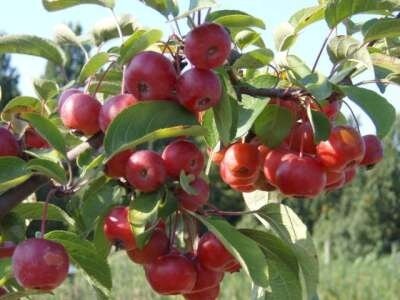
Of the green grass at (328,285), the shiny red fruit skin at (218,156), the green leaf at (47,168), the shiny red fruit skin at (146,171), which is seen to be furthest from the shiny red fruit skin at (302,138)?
the green grass at (328,285)

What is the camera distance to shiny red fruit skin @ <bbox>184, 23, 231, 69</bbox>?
858 mm

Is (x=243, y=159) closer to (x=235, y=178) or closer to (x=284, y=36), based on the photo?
(x=235, y=178)

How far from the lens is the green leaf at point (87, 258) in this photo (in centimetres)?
96

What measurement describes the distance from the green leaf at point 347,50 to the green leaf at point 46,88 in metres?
0.37

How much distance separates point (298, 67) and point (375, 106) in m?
0.12

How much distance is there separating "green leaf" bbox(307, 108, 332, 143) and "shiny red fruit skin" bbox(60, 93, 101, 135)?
0.81ft

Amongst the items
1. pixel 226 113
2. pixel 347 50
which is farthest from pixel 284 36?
pixel 226 113

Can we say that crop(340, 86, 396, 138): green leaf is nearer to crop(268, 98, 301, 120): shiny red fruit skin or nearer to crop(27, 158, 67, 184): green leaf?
crop(268, 98, 301, 120): shiny red fruit skin

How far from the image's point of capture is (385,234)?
518 inches

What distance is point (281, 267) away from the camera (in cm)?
102

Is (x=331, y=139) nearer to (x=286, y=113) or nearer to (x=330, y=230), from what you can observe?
(x=286, y=113)

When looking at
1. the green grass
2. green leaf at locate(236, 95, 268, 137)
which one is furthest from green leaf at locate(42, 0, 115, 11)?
the green grass

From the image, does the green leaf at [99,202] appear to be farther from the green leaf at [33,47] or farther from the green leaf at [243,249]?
the green leaf at [33,47]

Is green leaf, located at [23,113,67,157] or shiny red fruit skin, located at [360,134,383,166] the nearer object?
green leaf, located at [23,113,67,157]
